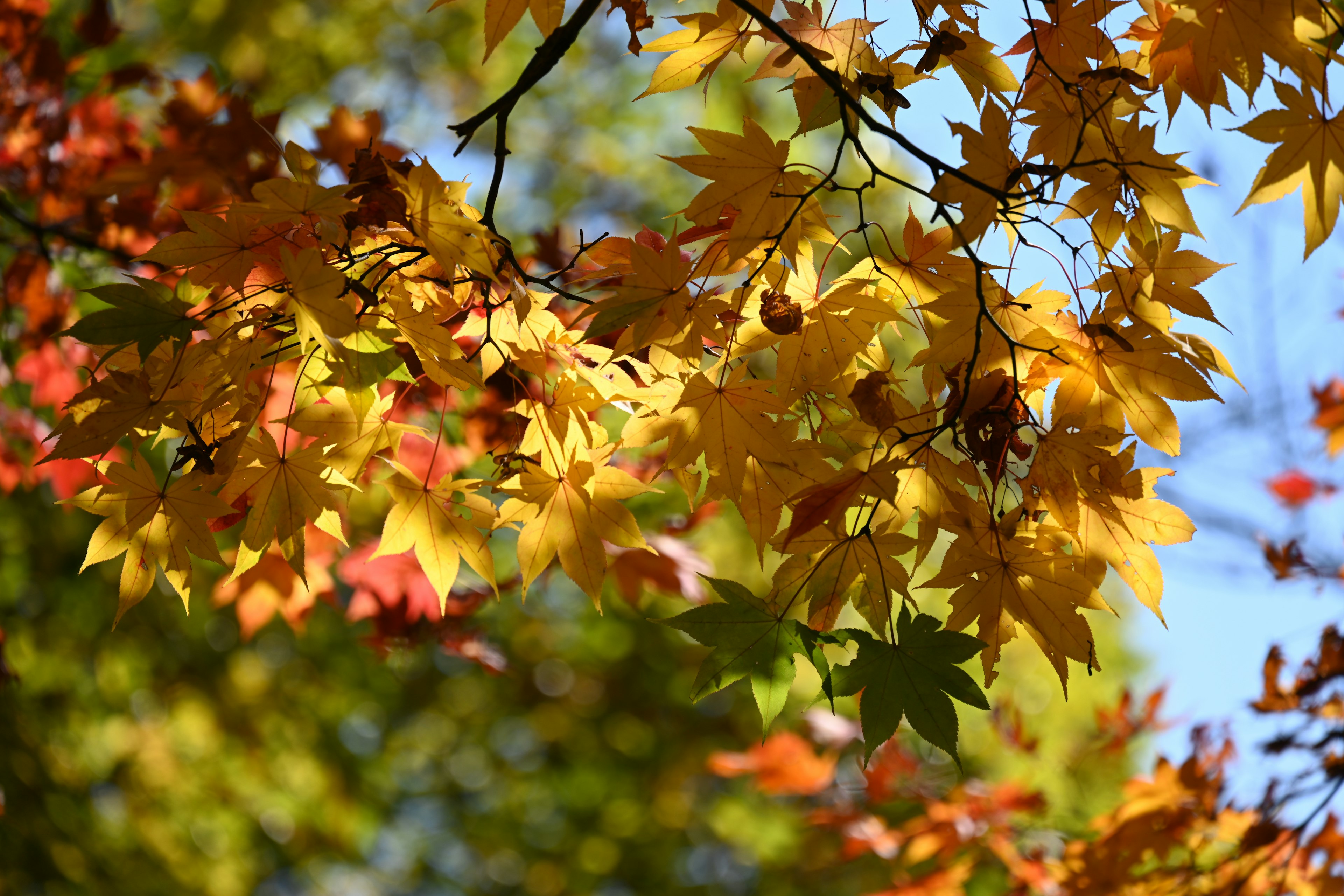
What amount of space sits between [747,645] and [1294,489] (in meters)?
3.40

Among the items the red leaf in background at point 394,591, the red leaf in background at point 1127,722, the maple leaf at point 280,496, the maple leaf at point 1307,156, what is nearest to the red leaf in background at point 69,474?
the red leaf in background at point 394,591

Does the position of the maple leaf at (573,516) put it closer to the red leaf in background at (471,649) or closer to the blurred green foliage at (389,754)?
the red leaf in background at (471,649)

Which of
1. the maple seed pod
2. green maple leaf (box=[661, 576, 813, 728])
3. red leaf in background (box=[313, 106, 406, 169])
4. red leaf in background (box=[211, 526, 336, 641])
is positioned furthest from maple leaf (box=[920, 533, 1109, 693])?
red leaf in background (box=[313, 106, 406, 169])

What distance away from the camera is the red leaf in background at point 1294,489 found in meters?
3.30

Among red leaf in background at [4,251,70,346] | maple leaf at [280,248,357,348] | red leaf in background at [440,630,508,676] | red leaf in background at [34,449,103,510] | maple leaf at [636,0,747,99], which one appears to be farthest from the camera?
red leaf in background at [4,251,70,346]

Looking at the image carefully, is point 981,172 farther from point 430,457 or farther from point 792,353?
point 430,457

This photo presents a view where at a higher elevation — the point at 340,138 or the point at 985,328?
the point at 340,138

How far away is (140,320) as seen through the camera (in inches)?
31.7

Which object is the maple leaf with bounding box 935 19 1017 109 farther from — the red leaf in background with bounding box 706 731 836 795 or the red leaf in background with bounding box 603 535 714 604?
the red leaf in background with bounding box 706 731 836 795

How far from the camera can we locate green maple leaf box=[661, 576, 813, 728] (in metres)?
0.78

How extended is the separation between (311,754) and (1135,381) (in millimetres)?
5249

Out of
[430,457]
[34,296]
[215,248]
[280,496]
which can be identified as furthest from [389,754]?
[215,248]

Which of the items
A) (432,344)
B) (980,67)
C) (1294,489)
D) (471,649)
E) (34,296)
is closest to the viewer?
(432,344)

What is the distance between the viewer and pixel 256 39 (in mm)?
4648
